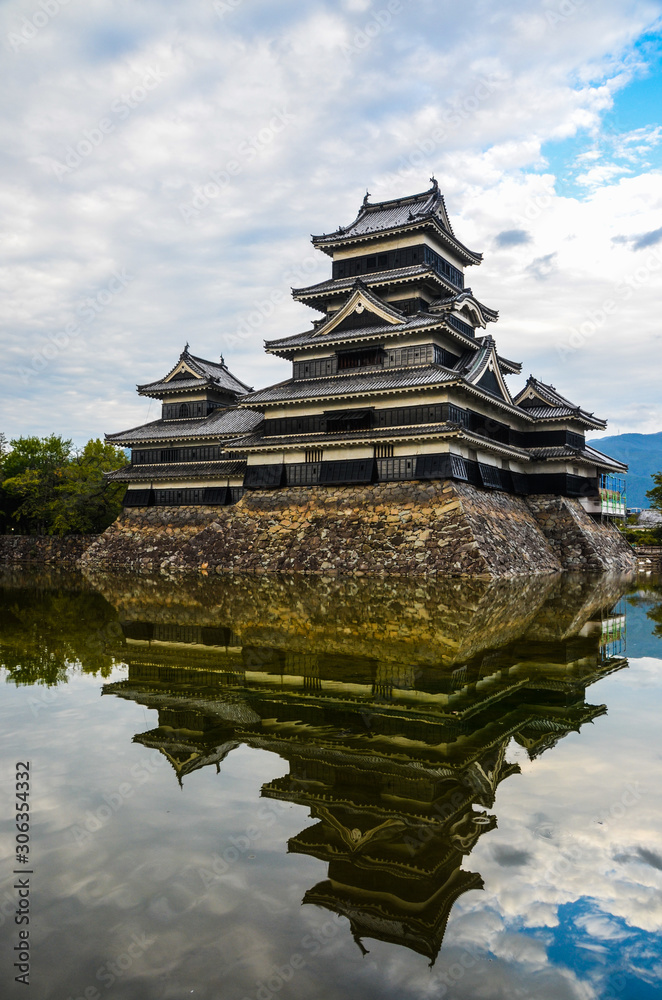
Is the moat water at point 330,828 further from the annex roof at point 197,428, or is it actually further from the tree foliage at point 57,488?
the tree foliage at point 57,488

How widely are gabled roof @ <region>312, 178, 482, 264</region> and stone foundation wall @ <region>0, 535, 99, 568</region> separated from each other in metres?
29.0

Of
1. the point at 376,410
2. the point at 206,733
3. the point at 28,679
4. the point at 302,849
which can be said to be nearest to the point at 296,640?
the point at 28,679

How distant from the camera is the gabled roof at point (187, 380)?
154 ft

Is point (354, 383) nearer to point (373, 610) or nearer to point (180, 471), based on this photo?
point (180, 471)

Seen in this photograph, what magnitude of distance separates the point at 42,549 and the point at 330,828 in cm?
5380

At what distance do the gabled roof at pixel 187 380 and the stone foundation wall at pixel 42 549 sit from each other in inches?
502

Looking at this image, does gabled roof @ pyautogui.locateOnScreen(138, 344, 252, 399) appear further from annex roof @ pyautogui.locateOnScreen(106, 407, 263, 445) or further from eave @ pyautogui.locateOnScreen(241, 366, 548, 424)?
eave @ pyautogui.locateOnScreen(241, 366, 548, 424)

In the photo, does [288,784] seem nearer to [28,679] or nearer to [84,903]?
[84,903]

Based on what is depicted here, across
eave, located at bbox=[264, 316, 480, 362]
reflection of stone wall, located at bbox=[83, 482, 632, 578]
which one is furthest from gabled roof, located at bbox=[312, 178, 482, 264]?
reflection of stone wall, located at bbox=[83, 482, 632, 578]

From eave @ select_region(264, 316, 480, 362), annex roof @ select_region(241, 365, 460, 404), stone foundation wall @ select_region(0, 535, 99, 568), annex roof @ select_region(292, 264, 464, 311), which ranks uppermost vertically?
annex roof @ select_region(292, 264, 464, 311)

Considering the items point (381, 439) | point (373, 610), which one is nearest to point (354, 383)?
point (381, 439)

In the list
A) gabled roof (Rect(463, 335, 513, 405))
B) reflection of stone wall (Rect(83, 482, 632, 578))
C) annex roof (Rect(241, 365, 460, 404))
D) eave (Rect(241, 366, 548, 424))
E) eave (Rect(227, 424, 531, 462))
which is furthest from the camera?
gabled roof (Rect(463, 335, 513, 405))

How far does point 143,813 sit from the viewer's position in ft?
18.4

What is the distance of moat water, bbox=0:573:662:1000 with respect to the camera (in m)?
3.79
